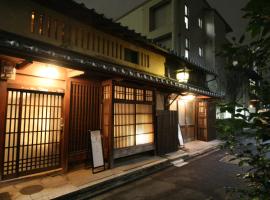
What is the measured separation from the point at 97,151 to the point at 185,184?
3.56 m

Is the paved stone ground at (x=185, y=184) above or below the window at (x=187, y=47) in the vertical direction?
below

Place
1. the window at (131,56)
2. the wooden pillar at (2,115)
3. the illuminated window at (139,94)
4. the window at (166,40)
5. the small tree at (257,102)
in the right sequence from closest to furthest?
the small tree at (257,102) < the wooden pillar at (2,115) < the illuminated window at (139,94) < the window at (131,56) < the window at (166,40)

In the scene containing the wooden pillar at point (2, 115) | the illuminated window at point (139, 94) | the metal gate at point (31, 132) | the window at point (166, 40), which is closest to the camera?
the wooden pillar at point (2, 115)

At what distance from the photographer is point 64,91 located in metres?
7.28

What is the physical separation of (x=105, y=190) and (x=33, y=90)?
4225 millimetres

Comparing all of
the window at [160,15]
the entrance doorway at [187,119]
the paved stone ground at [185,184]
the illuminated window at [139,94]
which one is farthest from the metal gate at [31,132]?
the window at [160,15]

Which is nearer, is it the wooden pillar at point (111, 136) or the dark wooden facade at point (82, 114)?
the dark wooden facade at point (82, 114)

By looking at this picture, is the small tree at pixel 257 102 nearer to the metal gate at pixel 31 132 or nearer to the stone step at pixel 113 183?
the stone step at pixel 113 183

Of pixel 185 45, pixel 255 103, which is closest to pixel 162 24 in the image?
pixel 185 45

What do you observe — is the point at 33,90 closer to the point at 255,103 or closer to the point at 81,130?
the point at 81,130

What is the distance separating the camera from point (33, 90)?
6.54m

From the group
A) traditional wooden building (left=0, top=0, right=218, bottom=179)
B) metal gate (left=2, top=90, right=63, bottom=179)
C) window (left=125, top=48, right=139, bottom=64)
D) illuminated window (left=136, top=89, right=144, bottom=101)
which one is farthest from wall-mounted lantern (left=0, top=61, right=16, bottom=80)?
window (left=125, top=48, right=139, bottom=64)

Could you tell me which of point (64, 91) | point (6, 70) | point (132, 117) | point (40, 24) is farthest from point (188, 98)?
point (6, 70)

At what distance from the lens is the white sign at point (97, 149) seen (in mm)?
7258
